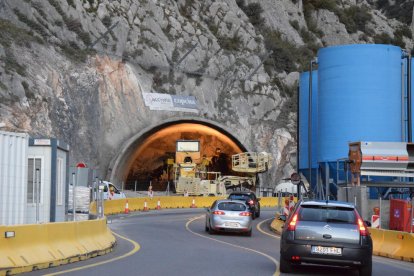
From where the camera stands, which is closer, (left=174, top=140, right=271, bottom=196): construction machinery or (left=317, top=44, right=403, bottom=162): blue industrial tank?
(left=317, top=44, right=403, bottom=162): blue industrial tank

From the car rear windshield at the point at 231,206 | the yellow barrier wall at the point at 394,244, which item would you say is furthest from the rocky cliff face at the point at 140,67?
the yellow barrier wall at the point at 394,244

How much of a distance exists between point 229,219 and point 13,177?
33.7ft

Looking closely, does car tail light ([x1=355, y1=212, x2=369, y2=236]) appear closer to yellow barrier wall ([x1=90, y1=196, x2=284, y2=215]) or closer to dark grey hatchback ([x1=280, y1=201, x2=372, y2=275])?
dark grey hatchback ([x1=280, y1=201, x2=372, y2=275])

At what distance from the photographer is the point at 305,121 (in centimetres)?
4566

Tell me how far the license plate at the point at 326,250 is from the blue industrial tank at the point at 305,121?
28.4 meters

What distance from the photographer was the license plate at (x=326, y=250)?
15141mm

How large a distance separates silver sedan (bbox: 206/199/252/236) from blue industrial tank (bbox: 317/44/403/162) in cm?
1127

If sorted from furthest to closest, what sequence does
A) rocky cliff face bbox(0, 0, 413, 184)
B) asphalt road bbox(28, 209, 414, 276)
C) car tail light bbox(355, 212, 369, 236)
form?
rocky cliff face bbox(0, 0, 413, 184), asphalt road bbox(28, 209, 414, 276), car tail light bbox(355, 212, 369, 236)

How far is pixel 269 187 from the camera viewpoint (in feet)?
227

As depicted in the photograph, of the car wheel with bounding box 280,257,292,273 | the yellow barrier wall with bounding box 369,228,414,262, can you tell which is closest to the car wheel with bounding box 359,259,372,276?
the car wheel with bounding box 280,257,292,273

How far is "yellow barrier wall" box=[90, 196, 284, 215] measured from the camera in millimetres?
45594

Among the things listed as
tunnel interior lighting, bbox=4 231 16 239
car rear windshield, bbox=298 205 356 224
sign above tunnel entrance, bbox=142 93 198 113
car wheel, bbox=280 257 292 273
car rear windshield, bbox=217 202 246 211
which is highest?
sign above tunnel entrance, bbox=142 93 198 113

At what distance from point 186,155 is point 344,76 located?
28989 mm

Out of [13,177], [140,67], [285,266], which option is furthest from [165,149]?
[285,266]
